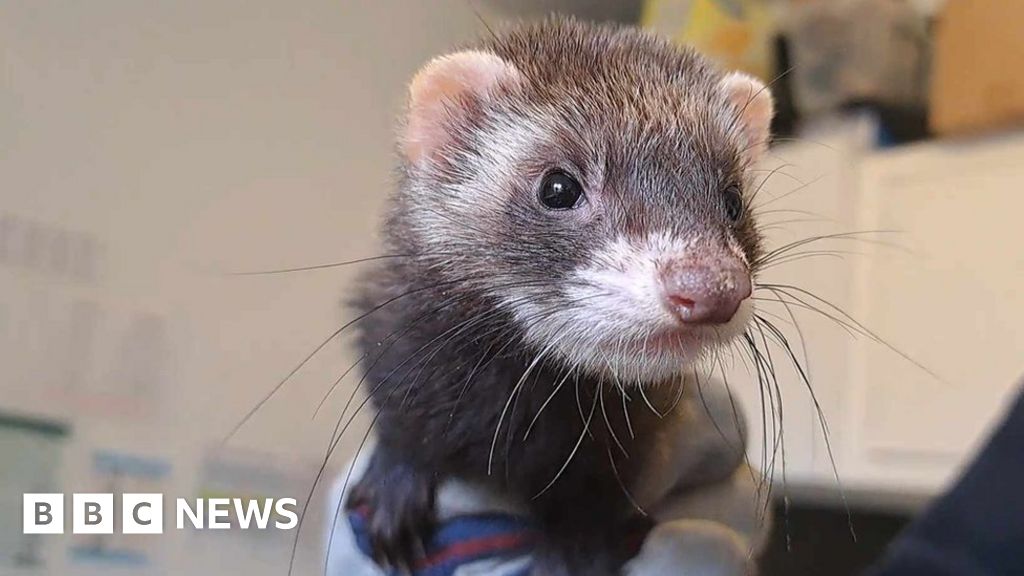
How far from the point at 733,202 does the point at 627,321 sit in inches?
6.3

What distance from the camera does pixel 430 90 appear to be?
29.6 inches

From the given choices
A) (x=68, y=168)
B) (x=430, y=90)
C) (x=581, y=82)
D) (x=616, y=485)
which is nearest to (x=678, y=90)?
(x=581, y=82)

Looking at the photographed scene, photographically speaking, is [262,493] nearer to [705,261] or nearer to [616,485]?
[616,485]

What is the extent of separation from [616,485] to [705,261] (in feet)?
0.75

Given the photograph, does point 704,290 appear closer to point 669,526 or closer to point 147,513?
point 669,526

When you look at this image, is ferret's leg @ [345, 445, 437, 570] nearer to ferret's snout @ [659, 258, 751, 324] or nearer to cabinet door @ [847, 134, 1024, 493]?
ferret's snout @ [659, 258, 751, 324]

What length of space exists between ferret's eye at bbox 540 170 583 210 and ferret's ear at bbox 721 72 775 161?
0.58 feet

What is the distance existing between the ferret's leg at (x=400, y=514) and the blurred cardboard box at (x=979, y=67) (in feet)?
4.53

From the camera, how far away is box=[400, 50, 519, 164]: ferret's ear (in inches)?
29.0

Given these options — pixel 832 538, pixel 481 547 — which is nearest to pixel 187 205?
pixel 481 547

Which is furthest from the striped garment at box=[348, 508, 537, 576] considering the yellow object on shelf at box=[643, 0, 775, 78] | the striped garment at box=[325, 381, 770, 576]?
the yellow object on shelf at box=[643, 0, 775, 78]

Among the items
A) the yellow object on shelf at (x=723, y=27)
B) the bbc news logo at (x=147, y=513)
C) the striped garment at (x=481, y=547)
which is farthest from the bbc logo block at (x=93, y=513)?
the yellow object on shelf at (x=723, y=27)

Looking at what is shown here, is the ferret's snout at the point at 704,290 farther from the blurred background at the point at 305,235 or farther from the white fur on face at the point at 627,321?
the blurred background at the point at 305,235

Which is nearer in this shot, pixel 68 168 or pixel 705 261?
pixel 705 261
